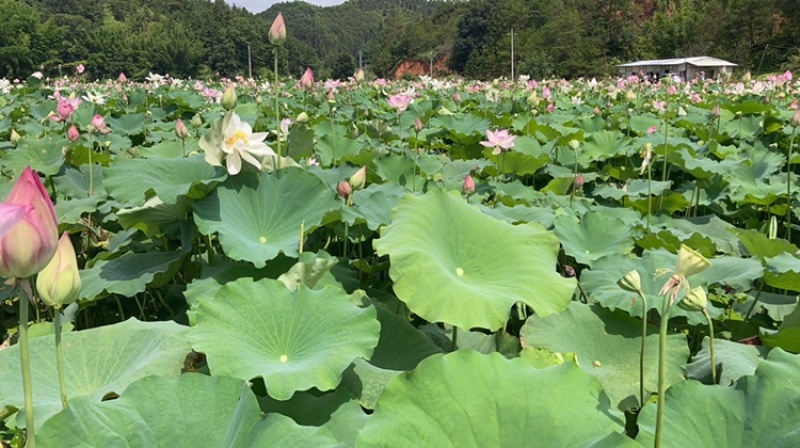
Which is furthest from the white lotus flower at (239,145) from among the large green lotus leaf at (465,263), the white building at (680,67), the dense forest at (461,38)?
the white building at (680,67)

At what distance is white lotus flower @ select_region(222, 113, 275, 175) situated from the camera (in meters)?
1.37

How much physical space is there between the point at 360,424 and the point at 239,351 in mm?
209

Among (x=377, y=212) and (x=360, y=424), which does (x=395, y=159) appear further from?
(x=360, y=424)

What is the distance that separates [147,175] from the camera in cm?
150

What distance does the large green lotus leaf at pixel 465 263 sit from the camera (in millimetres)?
1003

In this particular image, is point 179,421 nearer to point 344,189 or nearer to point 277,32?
point 344,189

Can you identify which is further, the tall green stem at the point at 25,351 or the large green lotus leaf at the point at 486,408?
the large green lotus leaf at the point at 486,408

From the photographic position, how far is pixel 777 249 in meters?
1.58

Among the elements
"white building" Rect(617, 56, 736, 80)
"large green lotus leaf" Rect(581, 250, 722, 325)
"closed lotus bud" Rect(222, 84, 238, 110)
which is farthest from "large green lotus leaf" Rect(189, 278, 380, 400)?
"white building" Rect(617, 56, 736, 80)

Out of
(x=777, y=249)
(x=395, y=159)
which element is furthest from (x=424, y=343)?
(x=395, y=159)

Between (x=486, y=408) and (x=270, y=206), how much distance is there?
0.91m

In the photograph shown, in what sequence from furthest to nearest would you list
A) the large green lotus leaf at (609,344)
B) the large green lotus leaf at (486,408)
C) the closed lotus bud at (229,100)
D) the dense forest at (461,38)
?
the dense forest at (461,38), the closed lotus bud at (229,100), the large green lotus leaf at (609,344), the large green lotus leaf at (486,408)

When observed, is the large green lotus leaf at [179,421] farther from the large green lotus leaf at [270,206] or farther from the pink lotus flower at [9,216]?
the large green lotus leaf at [270,206]

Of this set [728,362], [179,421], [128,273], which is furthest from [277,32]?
[728,362]
